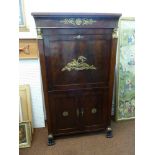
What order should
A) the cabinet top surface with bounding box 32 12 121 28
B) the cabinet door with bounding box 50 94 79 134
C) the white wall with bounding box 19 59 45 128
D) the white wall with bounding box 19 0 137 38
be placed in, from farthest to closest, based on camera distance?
the white wall with bounding box 19 59 45 128
the white wall with bounding box 19 0 137 38
the cabinet door with bounding box 50 94 79 134
the cabinet top surface with bounding box 32 12 121 28

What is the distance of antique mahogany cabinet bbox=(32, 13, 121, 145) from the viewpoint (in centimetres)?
151

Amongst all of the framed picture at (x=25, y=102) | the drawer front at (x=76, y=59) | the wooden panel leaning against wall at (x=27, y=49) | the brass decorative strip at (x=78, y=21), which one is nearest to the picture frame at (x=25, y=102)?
the framed picture at (x=25, y=102)

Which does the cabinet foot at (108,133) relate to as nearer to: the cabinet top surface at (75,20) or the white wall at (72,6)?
the cabinet top surface at (75,20)

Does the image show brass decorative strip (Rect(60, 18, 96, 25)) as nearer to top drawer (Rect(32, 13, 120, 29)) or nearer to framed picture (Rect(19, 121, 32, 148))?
top drawer (Rect(32, 13, 120, 29))

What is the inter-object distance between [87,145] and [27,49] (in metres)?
1.27

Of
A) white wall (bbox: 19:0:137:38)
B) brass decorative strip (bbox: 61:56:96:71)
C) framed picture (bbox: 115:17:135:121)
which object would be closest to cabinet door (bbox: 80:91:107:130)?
brass decorative strip (bbox: 61:56:96:71)

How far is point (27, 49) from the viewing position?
74.6 inches

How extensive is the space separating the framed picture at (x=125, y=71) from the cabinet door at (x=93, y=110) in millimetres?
430

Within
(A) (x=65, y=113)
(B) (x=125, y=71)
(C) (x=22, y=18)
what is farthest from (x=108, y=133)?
(C) (x=22, y=18)

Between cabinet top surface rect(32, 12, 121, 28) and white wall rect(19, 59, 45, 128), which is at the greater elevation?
cabinet top surface rect(32, 12, 121, 28)

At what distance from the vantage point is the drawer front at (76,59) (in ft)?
5.11
